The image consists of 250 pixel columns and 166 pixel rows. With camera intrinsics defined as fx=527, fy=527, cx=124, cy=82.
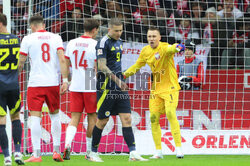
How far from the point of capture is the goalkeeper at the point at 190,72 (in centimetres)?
1108

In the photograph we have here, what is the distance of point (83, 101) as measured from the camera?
8.68 metres

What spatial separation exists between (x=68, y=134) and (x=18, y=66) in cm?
139

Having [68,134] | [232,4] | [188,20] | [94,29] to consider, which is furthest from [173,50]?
[232,4]

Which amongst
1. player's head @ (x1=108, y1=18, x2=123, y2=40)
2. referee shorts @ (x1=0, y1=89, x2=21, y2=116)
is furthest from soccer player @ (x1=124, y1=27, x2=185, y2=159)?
referee shorts @ (x1=0, y1=89, x2=21, y2=116)

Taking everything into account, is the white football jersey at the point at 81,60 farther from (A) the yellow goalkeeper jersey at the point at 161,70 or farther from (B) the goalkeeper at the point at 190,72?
(B) the goalkeeper at the point at 190,72

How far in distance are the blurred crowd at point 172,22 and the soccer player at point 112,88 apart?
344cm

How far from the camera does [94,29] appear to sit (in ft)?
28.3

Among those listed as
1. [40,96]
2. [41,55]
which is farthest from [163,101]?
[41,55]

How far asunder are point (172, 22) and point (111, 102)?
4935 mm

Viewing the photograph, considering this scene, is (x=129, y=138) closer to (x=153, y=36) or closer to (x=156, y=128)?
(x=156, y=128)

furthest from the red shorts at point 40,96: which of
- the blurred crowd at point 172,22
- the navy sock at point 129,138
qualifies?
the blurred crowd at point 172,22

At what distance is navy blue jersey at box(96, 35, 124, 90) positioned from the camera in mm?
7918

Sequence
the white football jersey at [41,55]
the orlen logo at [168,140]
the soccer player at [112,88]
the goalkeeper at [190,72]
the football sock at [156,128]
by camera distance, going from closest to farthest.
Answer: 1. the white football jersey at [41,55]
2. the soccer player at [112,88]
3. the football sock at [156,128]
4. the orlen logo at [168,140]
5. the goalkeeper at [190,72]

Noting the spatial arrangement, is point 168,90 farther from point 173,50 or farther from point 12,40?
point 12,40
